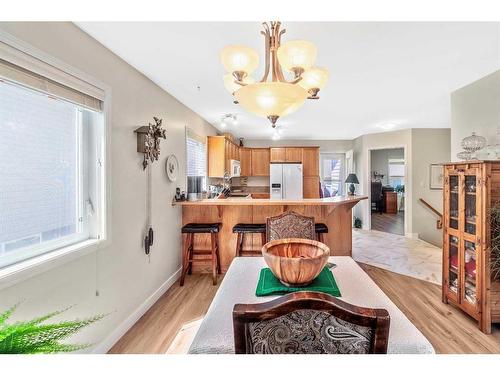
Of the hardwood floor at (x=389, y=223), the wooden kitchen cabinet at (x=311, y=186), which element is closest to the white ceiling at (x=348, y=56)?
the wooden kitchen cabinet at (x=311, y=186)

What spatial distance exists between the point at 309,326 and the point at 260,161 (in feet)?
19.1

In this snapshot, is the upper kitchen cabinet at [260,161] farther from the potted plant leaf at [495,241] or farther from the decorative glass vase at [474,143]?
the potted plant leaf at [495,241]

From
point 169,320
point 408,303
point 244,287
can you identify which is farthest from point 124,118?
point 408,303

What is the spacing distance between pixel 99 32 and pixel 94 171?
983 millimetres

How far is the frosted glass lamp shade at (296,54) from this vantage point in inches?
49.6

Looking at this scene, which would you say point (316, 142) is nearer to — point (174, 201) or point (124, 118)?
point (174, 201)

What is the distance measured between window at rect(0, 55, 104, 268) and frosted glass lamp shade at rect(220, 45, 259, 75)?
3.44 feet

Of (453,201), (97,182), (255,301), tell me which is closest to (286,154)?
(453,201)

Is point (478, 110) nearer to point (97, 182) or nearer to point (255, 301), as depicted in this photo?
point (255, 301)

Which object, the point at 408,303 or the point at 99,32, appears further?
the point at 408,303

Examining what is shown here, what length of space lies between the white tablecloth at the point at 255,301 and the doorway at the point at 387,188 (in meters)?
6.11

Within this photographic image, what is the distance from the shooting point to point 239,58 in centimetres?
132

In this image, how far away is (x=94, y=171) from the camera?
1.84 metres
